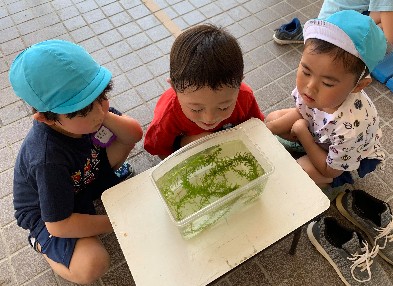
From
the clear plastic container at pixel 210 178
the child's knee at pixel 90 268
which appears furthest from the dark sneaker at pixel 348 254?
the child's knee at pixel 90 268

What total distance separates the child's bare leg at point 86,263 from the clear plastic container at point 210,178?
0.37m

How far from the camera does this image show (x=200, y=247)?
91cm

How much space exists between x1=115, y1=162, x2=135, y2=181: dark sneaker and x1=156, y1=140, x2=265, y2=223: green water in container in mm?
527

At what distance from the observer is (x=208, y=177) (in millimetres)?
973

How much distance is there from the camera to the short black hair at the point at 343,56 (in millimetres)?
988

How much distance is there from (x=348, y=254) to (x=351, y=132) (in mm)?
413

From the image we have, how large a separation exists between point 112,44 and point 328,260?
4.84ft

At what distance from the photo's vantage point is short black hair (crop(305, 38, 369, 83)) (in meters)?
0.99

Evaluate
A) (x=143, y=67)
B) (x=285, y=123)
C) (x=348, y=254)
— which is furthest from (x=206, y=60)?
(x=143, y=67)

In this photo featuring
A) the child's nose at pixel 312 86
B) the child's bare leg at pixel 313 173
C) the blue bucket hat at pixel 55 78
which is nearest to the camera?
the blue bucket hat at pixel 55 78

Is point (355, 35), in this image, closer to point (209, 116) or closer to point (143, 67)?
point (209, 116)

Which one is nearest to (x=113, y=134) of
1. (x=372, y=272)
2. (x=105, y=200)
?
(x=105, y=200)

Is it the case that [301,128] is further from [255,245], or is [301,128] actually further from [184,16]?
[184,16]

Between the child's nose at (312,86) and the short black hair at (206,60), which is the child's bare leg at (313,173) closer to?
the child's nose at (312,86)
